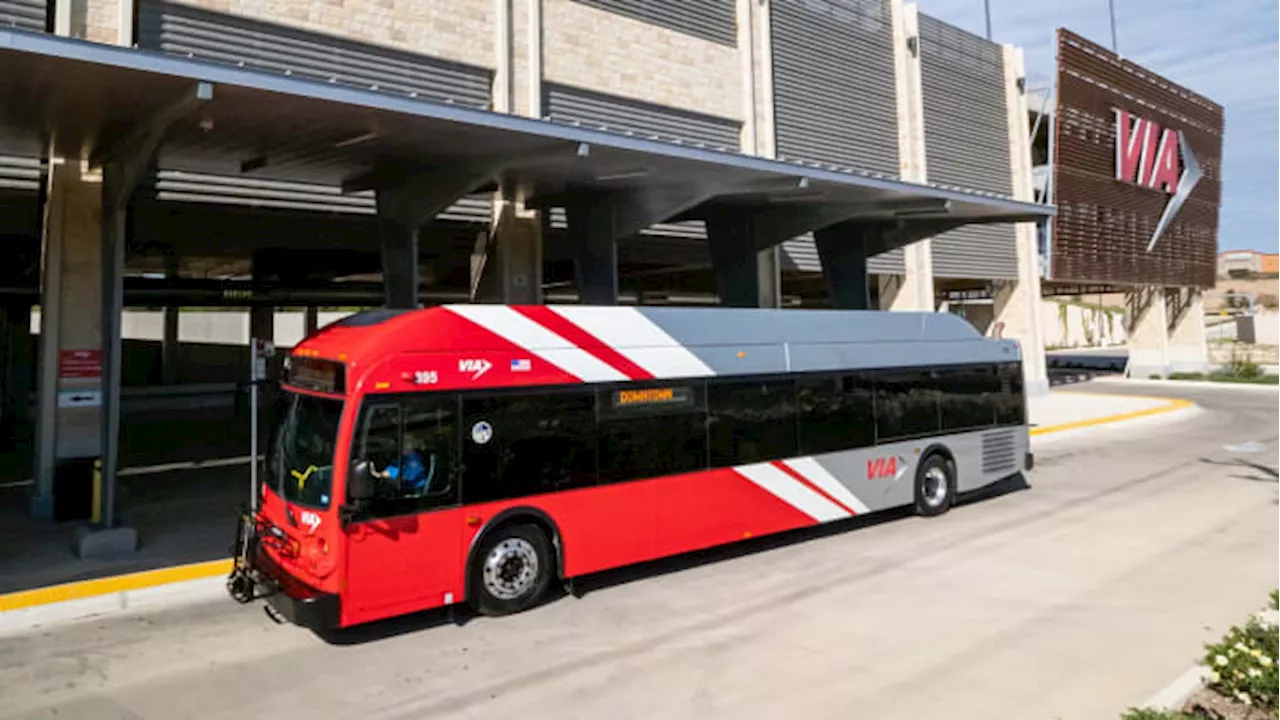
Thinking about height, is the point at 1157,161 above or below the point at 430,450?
above

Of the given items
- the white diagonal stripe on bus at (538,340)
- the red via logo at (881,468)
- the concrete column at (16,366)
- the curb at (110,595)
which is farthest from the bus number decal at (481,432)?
the concrete column at (16,366)

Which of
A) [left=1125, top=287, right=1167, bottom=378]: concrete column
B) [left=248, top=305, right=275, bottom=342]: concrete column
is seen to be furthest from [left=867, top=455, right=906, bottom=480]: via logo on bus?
[left=1125, top=287, right=1167, bottom=378]: concrete column

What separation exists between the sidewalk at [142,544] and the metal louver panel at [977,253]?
22516 mm

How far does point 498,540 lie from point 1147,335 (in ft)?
144

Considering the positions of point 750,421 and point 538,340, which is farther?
point 750,421

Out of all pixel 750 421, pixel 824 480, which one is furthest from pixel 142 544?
pixel 824 480

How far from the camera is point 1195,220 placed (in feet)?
128

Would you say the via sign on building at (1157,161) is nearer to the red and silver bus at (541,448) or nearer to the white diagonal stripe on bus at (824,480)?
the red and silver bus at (541,448)

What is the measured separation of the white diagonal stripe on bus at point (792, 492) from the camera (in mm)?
8789

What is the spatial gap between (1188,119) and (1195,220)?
5197 mm

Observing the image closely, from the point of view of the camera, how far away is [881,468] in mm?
10109

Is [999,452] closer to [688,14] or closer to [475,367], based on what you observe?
[475,367]

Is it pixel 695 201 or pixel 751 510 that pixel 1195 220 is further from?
pixel 751 510

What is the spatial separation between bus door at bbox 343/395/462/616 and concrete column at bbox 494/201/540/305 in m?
8.65
